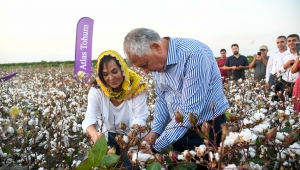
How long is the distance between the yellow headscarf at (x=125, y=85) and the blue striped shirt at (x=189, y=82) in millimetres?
320

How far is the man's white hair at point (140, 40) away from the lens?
150 centimetres

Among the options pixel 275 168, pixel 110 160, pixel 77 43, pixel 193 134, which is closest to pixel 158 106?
pixel 193 134

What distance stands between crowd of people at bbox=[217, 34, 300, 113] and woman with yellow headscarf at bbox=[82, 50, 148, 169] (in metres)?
1.34

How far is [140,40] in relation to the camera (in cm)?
150

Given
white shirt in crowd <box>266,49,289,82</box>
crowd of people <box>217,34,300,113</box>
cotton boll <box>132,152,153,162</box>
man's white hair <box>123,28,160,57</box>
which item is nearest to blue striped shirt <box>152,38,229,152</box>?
man's white hair <box>123,28,160,57</box>

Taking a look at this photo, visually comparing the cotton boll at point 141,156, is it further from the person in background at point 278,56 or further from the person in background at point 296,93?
the person in background at point 278,56

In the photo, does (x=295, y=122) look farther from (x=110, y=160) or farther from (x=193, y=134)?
(x=110, y=160)

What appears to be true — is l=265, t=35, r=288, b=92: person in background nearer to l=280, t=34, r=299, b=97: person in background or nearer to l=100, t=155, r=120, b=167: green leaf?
l=280, t=34, r=299, b=97: person in background

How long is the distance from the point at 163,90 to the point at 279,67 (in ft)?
9.85

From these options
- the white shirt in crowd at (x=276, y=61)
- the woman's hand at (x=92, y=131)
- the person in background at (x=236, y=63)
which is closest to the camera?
the woman's hand at (x=92, y=131)

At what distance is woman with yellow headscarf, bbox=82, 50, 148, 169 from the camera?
2016mm

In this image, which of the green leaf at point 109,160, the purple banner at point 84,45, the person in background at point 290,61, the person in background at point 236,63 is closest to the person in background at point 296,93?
the person in background at point 290,61

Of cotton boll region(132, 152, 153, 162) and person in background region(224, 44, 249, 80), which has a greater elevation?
person in background region(224, 44, 249, 80)

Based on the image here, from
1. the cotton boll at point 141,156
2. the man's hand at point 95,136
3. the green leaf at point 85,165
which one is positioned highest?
the green leaf at point 85,165
